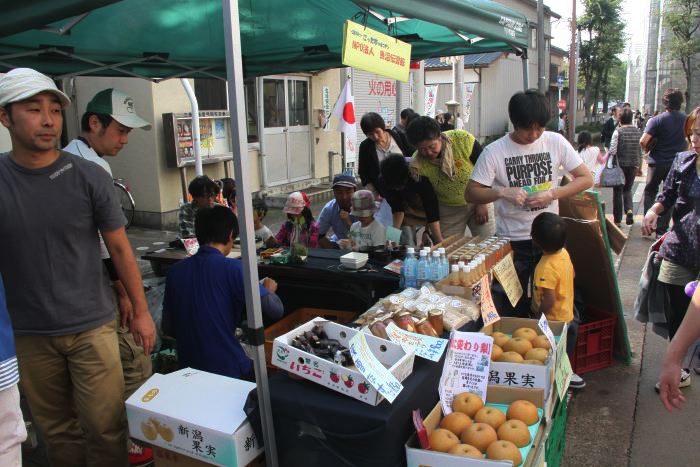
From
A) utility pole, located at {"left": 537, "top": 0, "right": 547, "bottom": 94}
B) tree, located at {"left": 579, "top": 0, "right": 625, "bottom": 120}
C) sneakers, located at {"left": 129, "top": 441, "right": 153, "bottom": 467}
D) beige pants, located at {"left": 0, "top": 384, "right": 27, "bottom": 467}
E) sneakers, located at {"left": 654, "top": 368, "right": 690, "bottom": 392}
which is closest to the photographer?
beige pants, located at {"left": 0, "top": 384, "right": 27, "bottom": 467}

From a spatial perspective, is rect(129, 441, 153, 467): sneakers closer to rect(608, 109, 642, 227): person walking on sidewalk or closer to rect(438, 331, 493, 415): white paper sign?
rect(438, 331, 493, 415): white paper sign

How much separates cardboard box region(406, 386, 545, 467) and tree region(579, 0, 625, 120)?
36.7 meters

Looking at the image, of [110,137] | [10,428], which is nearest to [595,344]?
[110,137]

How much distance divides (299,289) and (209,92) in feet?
22.7

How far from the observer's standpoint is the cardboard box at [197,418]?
1963 mm

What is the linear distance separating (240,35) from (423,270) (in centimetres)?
194

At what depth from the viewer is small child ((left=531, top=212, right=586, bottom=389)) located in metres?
3.28

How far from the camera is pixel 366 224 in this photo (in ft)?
14.5

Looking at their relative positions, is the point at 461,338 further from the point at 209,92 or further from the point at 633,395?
the point at 209,92

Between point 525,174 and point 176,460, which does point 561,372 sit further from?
point 176,460

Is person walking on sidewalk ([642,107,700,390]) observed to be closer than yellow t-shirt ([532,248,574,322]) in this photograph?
Yes

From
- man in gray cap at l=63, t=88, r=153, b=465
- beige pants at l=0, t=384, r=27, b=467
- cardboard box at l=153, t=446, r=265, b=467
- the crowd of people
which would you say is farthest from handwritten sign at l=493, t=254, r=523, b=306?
beige pants at l=0, t=384, r=27, b=467

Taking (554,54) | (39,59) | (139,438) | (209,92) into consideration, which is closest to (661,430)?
(139,438)

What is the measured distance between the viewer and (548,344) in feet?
8.64
